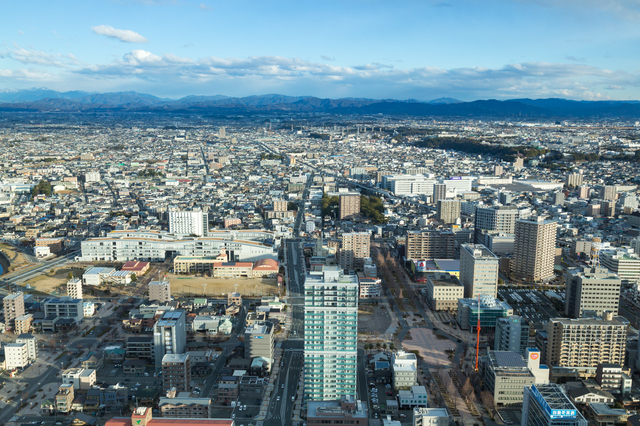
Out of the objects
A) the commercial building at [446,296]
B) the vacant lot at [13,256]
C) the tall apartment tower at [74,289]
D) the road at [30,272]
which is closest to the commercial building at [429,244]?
the commercial building at [446,296]

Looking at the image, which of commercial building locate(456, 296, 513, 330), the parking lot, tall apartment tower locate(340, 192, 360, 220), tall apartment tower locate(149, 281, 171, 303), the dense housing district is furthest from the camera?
tall apartment tower locate(340, 192, 360, 220)

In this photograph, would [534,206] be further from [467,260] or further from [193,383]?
[193,383]

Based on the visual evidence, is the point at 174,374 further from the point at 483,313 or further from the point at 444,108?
the point at 444,108

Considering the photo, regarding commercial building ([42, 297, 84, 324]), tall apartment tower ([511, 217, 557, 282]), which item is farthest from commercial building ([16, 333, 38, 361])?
tall apartment tower ([511, 217, 557, 282])

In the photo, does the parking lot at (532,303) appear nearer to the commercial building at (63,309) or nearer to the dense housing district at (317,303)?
the dense housing district at (317,303)

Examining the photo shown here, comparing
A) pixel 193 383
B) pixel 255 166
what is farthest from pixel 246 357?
pixel 255 166

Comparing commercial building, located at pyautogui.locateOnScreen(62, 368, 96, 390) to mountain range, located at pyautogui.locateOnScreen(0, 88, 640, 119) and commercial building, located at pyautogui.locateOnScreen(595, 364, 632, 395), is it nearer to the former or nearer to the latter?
commercial building, located at pyautogui.locateOnScreen(595, 364, 632, 395)
